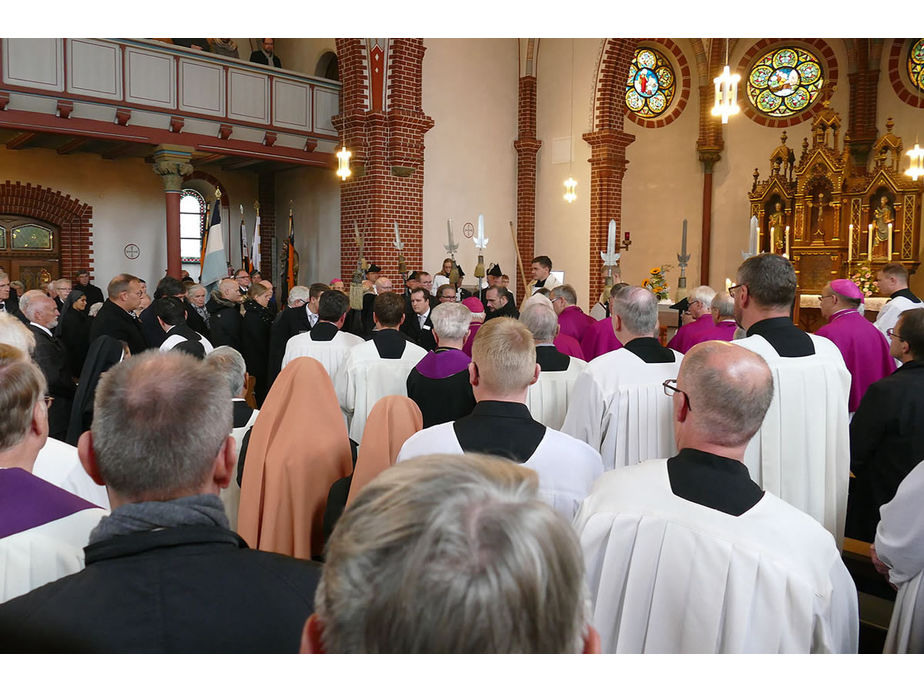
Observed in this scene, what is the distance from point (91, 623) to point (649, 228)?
62.5ft

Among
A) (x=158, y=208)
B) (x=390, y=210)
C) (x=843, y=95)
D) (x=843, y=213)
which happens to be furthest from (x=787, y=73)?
(x=158, y=208)

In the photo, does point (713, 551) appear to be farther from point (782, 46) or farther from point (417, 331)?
point (782, 46)

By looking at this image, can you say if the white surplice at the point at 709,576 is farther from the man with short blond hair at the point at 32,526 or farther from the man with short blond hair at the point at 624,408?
the man with short blond hair at the point at 624,408

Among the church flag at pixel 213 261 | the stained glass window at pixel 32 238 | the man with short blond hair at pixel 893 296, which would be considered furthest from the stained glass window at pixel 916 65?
the stained glass window at pixel 32 238

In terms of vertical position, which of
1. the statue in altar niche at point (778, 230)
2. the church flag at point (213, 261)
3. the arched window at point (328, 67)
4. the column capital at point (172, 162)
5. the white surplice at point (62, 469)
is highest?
the arched window at point (328, 67)

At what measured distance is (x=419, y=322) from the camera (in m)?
8.65

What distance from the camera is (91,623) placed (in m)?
1.31

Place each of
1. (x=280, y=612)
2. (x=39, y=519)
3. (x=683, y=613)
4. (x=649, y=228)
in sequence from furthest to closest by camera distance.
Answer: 1. (x=649, y=228)
2. (x=683, y=613)
3. (x=39, y=519)
4. (x=280, y=612)

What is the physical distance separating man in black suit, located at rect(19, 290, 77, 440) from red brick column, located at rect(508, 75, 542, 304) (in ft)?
36.9

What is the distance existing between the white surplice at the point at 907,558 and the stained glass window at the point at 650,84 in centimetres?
1808

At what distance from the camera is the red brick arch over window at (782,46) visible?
17.2 metres

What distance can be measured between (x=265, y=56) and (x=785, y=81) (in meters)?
11.7

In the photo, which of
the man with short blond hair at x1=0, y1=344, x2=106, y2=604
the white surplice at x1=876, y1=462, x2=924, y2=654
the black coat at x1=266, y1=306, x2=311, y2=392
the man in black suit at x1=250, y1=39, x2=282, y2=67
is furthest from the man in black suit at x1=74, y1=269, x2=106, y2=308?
the white surplice at x1=876, y1=462, x2=924, y2=654

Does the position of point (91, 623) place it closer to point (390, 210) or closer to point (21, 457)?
point (21, 457)
